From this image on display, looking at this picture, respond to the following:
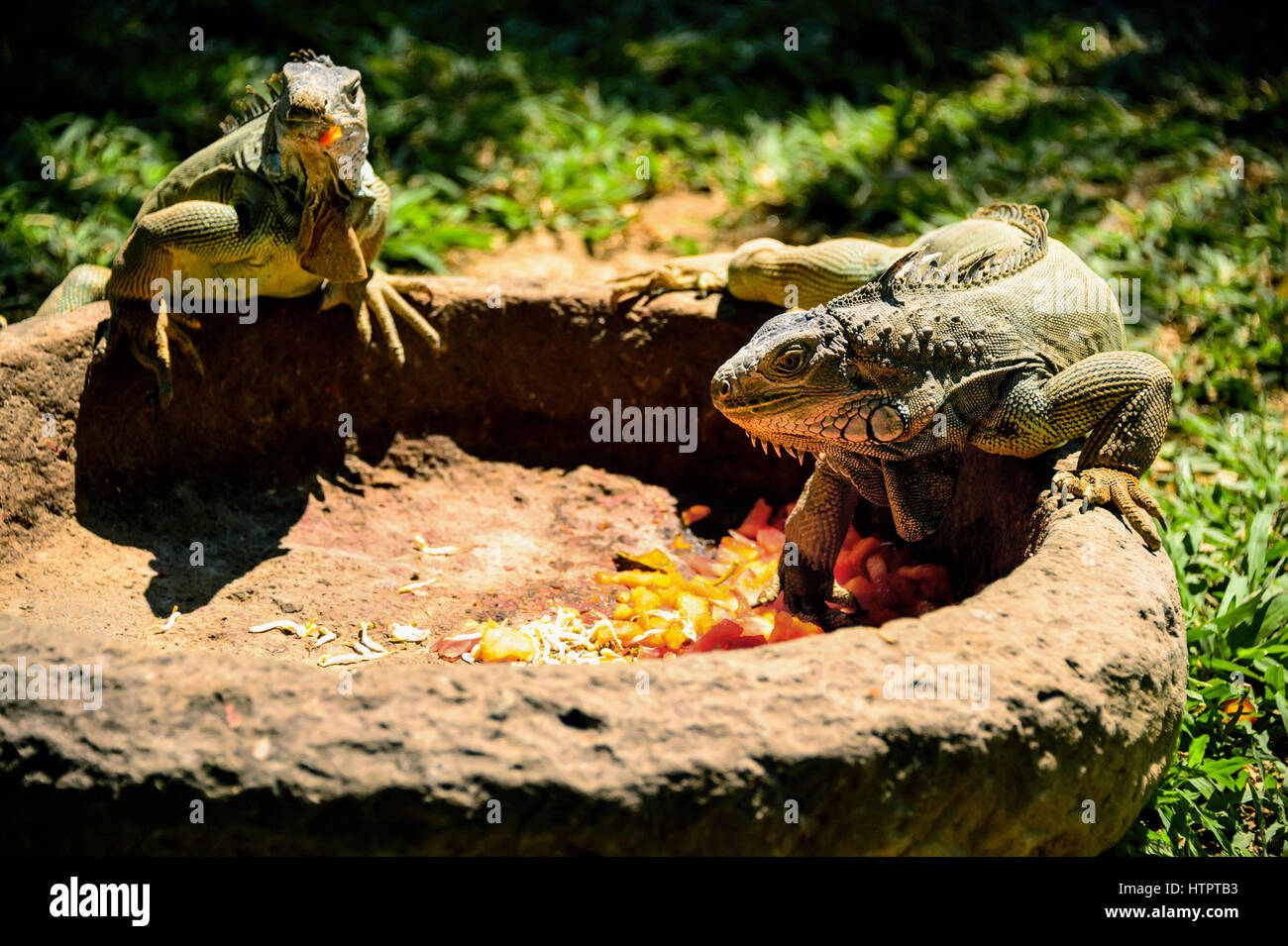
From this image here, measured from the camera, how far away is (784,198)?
742 centimetres

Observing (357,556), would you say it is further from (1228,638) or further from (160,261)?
(1228,638)

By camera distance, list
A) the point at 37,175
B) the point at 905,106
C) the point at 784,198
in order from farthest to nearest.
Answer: the point at 905,106 → the point at 784,198 → the point at 37,175

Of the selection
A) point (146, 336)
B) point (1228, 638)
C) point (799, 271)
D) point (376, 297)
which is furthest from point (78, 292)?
point (1228, 638)

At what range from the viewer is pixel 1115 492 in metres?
3.20

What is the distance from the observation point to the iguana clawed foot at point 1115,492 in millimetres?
3164

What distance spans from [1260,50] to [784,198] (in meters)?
4.46

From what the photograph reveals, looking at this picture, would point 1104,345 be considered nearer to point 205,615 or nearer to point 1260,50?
point 205,615

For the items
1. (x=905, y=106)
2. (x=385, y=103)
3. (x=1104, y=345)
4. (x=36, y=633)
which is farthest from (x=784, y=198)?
(x=36, y=633)

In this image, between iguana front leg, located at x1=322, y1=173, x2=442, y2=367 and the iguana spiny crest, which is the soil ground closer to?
iguana front leg, located at x1=322, y1=173, x2=442, y2=367

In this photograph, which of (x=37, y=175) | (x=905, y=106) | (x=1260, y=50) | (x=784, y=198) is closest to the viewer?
(x=37, y=175)

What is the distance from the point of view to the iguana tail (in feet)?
14.4

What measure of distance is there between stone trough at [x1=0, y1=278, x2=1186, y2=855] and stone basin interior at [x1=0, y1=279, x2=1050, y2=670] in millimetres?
17

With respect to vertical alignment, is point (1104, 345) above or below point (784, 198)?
below

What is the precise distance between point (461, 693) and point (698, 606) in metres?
1.62
